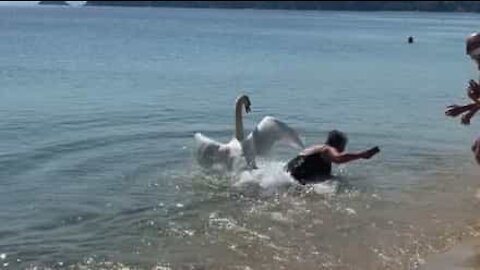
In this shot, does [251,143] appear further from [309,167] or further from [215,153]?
[309,167]

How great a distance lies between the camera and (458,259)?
366 inches

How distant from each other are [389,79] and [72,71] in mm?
12639

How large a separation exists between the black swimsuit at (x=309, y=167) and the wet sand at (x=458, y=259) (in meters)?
3.82

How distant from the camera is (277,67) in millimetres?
42500

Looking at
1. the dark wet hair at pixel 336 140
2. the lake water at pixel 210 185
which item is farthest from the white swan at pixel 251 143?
the dark wet hair at pixel 336 140

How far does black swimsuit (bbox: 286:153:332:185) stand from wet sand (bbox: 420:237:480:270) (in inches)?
150

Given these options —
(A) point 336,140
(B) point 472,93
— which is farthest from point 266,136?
(B) point 472,93

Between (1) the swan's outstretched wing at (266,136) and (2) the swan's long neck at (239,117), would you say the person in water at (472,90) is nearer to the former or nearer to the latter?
(1) the swan's outstretched wing at (266,136)

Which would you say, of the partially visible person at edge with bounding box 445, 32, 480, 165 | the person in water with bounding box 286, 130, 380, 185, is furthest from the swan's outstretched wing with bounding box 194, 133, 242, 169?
the partially visible person at edge with bounding box 445, 32, 480, 165

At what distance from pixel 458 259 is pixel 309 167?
4473 mm

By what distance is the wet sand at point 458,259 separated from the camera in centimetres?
902

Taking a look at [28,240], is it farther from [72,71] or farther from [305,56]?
[305,56]

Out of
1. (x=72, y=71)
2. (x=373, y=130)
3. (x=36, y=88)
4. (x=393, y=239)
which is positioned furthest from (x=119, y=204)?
(x=72, y=71)

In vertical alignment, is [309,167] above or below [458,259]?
below
